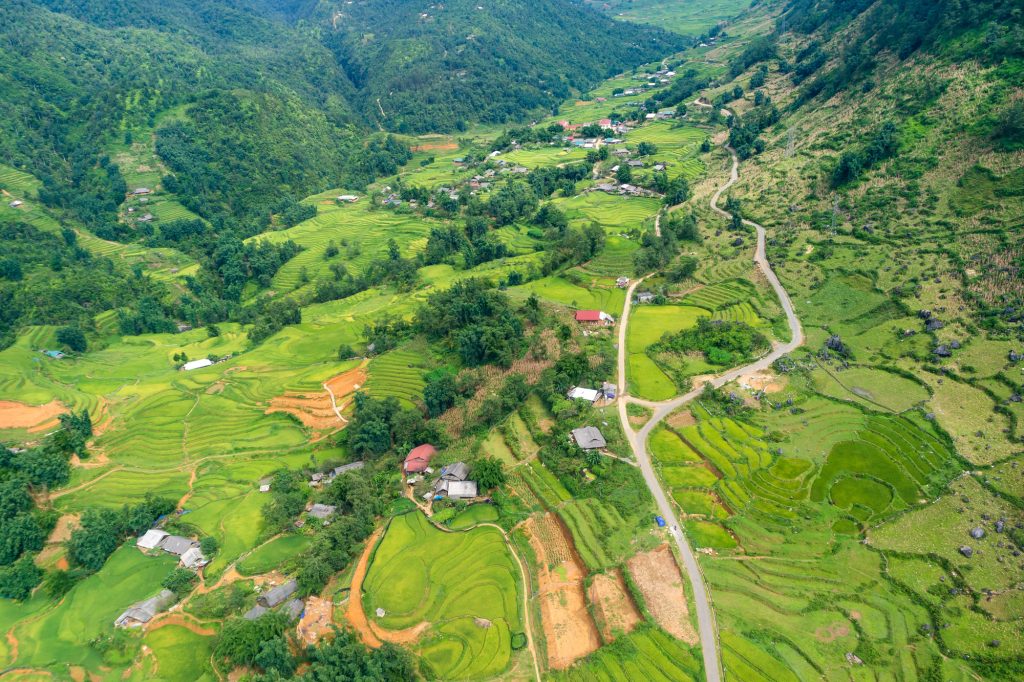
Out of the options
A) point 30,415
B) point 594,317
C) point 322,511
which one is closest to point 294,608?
point 322,511

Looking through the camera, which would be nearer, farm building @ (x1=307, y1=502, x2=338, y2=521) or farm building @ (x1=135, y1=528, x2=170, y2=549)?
farm building @ (x1=135, y1=528, x2=170, y2=549)

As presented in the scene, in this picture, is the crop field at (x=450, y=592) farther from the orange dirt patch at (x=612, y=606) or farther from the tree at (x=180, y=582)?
the tree at (x=180, y=582)

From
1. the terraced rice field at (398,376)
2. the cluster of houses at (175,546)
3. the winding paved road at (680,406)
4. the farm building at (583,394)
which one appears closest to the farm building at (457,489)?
the farm building at (583,394)

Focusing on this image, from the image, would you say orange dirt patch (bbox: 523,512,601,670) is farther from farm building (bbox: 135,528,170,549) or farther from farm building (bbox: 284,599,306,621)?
farm building (bbox: 135,528,170,549)

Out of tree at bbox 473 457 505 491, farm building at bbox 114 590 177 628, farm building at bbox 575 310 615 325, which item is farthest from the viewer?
farm building at bbox 575 310 615 325

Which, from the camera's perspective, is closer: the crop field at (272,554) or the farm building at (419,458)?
the crop field at (272,554)

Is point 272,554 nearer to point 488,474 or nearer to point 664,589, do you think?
point 488,474

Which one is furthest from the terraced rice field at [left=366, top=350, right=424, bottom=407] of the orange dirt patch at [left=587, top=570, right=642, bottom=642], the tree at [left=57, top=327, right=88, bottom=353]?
the tree at [left=57, top=327, right=88, bottom=353]
